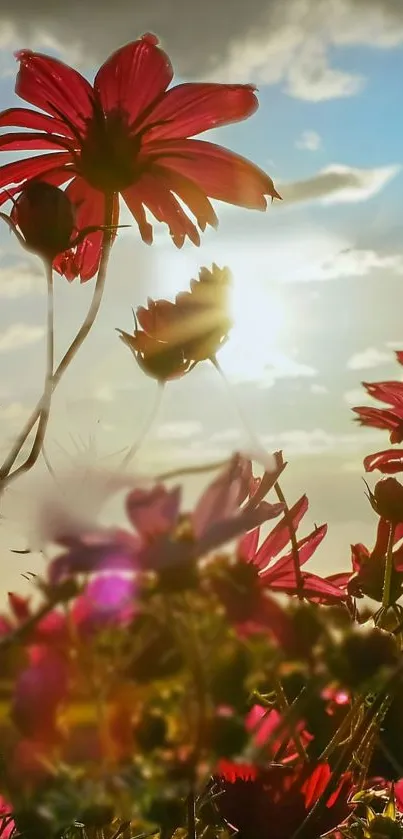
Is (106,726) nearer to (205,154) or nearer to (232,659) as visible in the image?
(232,659)

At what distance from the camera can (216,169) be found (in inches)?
29.7

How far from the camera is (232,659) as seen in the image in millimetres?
231

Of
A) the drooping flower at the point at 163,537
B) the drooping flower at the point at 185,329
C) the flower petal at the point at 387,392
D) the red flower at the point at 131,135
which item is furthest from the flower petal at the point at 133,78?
the drooping flower at the point at 163,537

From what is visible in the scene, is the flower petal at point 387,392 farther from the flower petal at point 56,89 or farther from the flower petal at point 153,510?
the flower petal at point 153,510

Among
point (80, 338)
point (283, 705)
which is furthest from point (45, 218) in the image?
point (283, 705)

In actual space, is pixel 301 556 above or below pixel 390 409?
below

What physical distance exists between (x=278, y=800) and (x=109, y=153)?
46 cm

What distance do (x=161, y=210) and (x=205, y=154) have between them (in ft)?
0.22

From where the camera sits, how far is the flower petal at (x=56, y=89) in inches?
29.0

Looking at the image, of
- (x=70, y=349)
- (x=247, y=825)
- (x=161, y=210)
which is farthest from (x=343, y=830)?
(x=161, y=210)

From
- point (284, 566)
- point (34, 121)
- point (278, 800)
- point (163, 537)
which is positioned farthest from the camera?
point (34, 121)

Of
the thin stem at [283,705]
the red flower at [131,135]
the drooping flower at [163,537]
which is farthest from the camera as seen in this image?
the red flower at [131,135]

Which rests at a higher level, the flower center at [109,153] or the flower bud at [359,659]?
the flower center at [109,153]

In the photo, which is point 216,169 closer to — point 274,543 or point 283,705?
point 274,543
